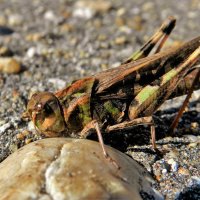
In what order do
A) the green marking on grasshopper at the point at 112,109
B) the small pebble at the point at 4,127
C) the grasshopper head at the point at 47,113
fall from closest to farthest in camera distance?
the grasshopper head at the point at 47,113, the green marking on grasshopper at the point at 112,109, the small pebble at the point at 4,127

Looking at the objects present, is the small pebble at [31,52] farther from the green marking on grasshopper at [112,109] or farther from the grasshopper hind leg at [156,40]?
the green marking on grasshopper at [112,109]

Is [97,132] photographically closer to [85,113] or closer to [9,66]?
[85,113]

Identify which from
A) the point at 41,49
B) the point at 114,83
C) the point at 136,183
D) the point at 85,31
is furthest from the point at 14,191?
the point at 85,31

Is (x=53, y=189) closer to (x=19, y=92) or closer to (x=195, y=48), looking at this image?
(x=195, y=48)

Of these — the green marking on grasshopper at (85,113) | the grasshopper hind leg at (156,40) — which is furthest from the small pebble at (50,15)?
the green marking on grasshopper at (85,113)

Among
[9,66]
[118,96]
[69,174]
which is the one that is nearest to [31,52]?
[9,66]
